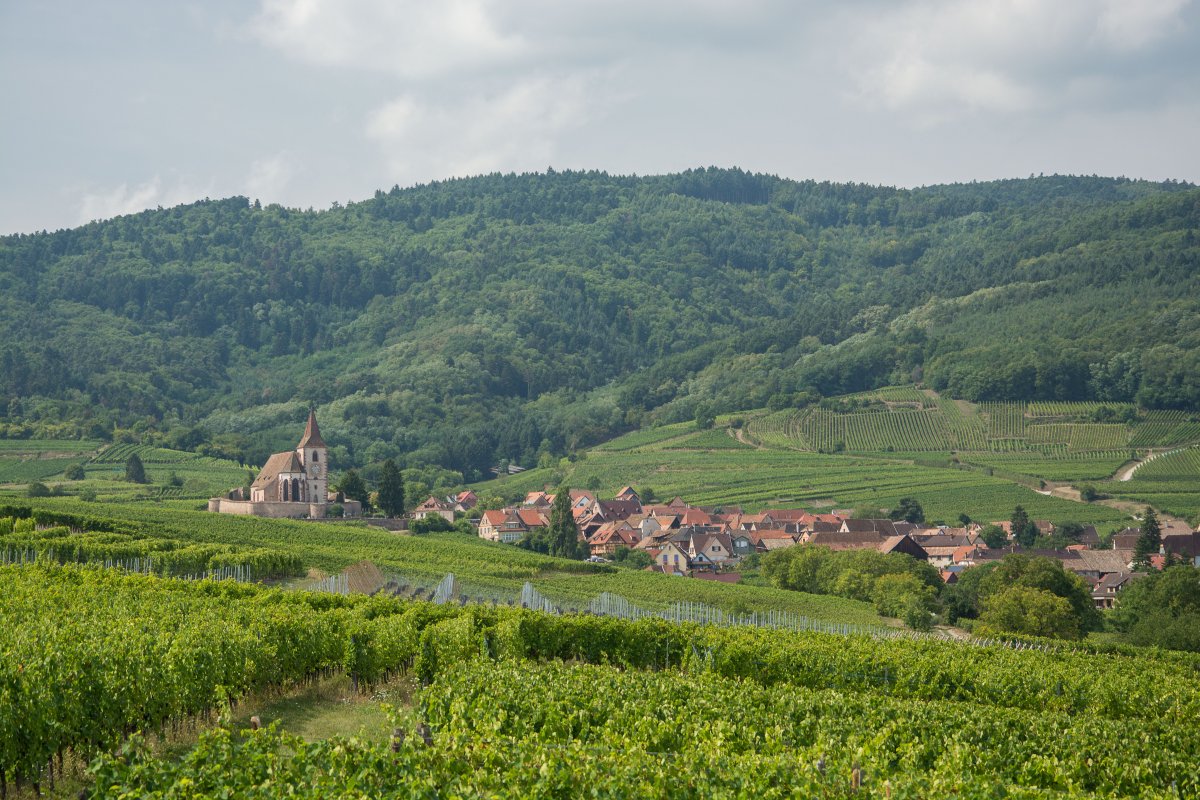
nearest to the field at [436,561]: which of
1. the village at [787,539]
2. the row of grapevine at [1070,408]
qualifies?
the village at [787,539]

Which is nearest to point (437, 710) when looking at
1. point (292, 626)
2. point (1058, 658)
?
point (292, 626)

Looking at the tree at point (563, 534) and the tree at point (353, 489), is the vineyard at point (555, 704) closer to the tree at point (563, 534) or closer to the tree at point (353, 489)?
the tree at point (563, 534)

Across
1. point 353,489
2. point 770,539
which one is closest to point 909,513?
point 770,539

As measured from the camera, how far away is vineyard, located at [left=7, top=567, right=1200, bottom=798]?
48.8ft

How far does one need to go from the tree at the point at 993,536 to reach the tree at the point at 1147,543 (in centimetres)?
1022

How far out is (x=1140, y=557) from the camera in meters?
87.3

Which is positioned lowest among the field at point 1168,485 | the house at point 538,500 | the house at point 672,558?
the house at point 672,558

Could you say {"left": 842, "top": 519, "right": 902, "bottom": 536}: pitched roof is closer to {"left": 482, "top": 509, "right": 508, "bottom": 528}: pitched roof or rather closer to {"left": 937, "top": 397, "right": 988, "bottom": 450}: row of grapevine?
{"left": 482, "top": 509, "right": 508, "bottom": 528}: pitched roof

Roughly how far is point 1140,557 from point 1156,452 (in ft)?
136

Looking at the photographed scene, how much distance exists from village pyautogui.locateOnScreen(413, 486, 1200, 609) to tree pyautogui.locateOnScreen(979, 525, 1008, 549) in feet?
1.28

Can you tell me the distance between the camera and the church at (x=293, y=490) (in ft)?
312

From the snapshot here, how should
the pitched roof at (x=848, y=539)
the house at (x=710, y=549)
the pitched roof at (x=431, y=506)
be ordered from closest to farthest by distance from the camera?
the house at (x=710, y=549), the pitched roof at (x=848, y=539), the pitched roof at (x=431, y=506)

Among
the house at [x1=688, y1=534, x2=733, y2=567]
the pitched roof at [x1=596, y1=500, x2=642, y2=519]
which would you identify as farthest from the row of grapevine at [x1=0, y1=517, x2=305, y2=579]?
the pitched roof at [x1=596, y1=500, x2=642, y2=519]

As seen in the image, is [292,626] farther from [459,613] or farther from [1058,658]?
[1058,658]
